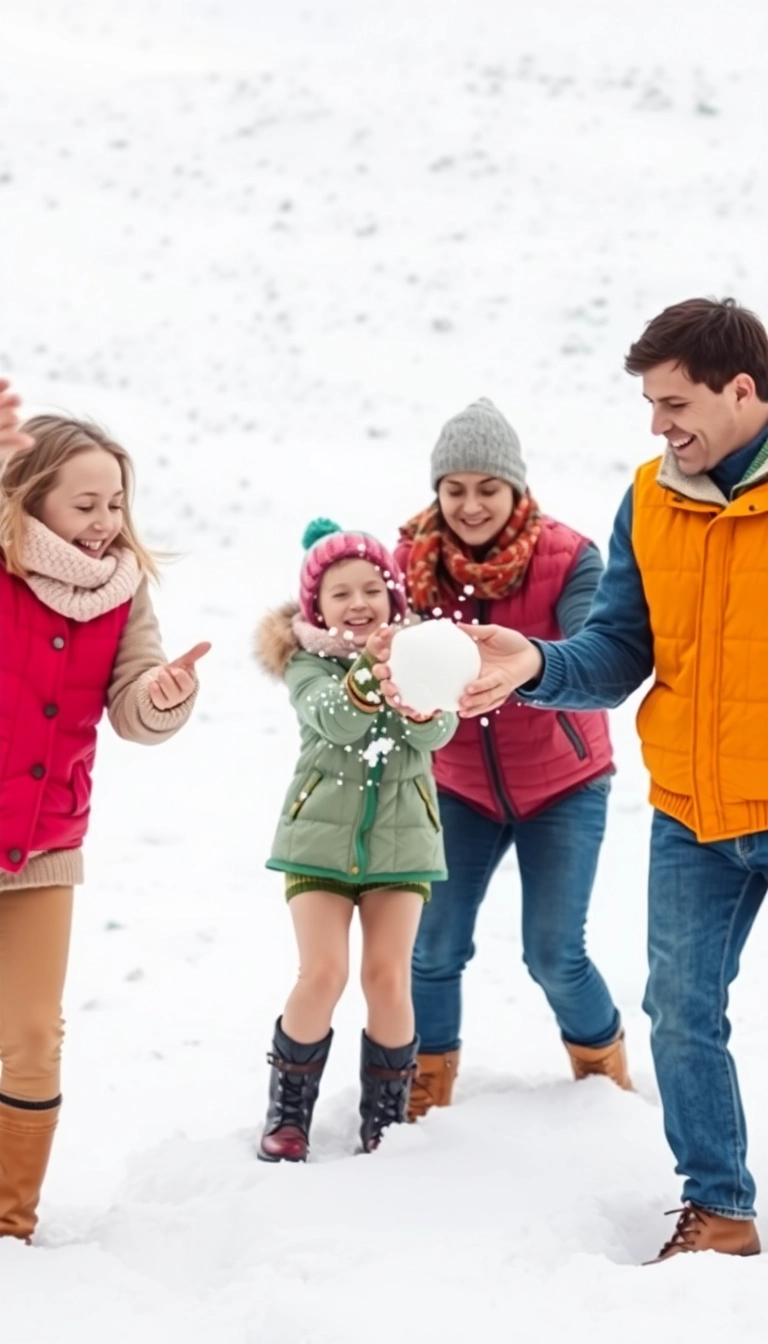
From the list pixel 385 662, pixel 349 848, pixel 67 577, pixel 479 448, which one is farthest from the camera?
pixel 479 448

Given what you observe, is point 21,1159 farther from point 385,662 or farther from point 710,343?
point 710,343

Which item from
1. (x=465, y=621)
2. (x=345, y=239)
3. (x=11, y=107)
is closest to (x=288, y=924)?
(x=465, y=621)

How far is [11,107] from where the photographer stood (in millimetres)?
21125

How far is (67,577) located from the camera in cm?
325

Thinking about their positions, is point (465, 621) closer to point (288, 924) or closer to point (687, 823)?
point (687, 823)

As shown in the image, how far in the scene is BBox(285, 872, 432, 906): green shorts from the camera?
12.7 ft

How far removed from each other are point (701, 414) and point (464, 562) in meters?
1.06

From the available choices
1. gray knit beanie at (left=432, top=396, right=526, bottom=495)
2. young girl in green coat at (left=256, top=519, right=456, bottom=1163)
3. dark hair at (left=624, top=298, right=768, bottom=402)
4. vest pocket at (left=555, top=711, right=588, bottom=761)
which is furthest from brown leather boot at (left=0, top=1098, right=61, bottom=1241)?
dark hair at (left=624, top=298, right=768, bottom=402)

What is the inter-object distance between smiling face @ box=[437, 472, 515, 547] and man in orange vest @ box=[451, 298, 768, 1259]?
0.71 meters

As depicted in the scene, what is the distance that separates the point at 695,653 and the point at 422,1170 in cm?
147

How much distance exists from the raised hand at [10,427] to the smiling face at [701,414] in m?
1.36

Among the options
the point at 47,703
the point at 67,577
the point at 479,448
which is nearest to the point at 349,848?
the point at 47,703

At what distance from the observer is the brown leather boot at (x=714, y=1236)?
3.20 meters

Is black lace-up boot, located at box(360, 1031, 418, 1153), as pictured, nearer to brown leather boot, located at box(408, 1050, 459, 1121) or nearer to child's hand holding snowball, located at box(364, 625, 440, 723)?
brown leather boot, located at box(408, 1050, 459, 1121)
